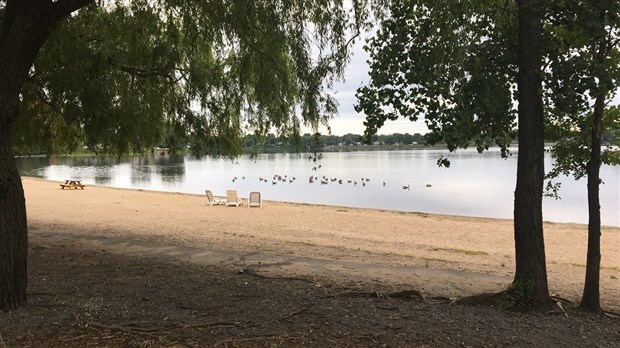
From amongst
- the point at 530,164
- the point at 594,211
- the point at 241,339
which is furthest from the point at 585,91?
the point at 241,339

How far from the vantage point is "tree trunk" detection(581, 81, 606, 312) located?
22.6 ft

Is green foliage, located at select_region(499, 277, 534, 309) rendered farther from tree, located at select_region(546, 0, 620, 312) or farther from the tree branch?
the tree branch

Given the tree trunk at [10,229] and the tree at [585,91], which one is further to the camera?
the tree at [585,91]

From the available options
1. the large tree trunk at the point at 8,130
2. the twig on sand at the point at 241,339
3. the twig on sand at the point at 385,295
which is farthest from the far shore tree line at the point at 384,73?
the twig on sand at the point at 241,339

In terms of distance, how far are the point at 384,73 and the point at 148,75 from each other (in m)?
4.22

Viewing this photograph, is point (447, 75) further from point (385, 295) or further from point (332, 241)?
point (332, 241)

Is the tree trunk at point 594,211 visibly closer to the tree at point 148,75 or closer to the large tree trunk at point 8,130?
the tree at point 148,75

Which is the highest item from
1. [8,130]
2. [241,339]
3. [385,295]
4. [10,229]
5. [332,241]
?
[8,130]

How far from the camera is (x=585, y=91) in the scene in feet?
19.9

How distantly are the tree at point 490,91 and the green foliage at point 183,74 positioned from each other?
1.96ft

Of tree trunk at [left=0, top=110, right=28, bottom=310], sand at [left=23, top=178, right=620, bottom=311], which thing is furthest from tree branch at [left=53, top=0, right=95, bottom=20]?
sand at [left=23, top=178, right=620, bottom=311]

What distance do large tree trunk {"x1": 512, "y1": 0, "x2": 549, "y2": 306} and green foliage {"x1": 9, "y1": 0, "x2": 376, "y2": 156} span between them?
2067mm

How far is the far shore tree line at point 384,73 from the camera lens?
5.07 metres

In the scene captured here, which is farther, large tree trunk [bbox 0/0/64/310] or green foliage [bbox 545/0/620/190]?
green foliage [bbox 545/0/620/190]
